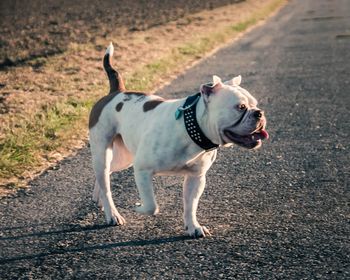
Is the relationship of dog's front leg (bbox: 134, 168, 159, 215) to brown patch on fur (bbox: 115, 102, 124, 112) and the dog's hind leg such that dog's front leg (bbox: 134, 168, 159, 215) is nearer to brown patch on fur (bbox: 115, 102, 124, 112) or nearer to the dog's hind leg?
the dog's hind leg

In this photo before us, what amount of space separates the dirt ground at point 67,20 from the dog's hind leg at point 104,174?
30.1ft

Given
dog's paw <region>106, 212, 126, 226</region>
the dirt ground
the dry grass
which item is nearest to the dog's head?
dog's paw <region>106, 212, 126, 226</region>

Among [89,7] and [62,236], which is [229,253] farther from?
[89,7]

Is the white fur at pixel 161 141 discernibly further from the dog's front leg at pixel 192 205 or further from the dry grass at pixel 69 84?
the dry grass at pixel 69 84

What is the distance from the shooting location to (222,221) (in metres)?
5.12

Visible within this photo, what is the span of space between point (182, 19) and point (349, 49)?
1021 cm

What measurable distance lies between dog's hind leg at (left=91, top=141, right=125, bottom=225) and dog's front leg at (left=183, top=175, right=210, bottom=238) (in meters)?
0.58

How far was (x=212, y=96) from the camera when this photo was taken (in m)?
4.43

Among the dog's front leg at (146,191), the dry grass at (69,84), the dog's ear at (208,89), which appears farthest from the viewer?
the dry grass at (69,84)

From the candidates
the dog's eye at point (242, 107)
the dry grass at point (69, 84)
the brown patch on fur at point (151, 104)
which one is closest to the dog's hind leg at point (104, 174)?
the brown patch on fur at point (151, 104)

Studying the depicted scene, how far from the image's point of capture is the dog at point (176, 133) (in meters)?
4.37

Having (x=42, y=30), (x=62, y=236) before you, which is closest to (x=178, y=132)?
(x=62, y=236)

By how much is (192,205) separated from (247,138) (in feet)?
2.47

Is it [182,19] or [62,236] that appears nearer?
[62,236]
